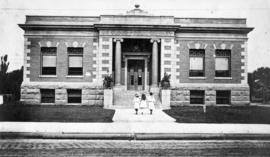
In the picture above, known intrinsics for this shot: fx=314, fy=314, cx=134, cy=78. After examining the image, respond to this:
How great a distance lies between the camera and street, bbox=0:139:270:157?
329 inches

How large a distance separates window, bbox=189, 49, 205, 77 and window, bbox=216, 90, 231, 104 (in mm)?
2384

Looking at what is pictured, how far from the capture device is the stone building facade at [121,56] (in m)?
28.4

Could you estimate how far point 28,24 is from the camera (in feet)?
93.4

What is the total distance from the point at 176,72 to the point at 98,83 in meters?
7.29

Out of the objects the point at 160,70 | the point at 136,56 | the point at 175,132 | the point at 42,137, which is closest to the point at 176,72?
the point at 160,70

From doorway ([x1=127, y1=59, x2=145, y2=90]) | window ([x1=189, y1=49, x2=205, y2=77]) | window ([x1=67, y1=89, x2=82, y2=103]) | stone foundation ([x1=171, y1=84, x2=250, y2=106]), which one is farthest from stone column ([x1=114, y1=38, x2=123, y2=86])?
window ([x1=189, y1=49, x2=205, y2=77])

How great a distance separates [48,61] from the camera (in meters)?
29.0

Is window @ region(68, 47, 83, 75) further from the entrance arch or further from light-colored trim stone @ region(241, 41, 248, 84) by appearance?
light-colored trim stone @ region(241, 41, 248, 84)

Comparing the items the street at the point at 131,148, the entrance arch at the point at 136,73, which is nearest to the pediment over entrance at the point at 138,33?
the entrance arch at the point at 136,73

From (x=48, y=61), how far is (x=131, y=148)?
21715 mm

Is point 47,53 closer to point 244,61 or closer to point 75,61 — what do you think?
point 75,61

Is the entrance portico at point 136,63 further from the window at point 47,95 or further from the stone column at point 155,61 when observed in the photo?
the window at point 47,95

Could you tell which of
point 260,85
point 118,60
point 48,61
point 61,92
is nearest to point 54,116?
point 61,92

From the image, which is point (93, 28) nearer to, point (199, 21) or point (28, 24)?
point (28, 24)
